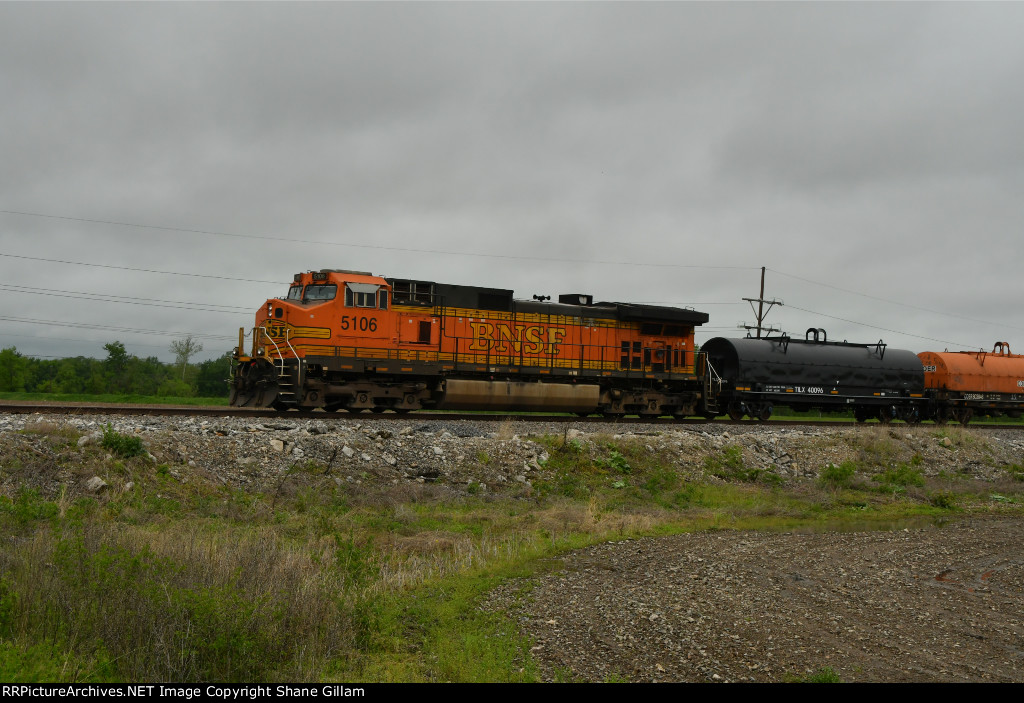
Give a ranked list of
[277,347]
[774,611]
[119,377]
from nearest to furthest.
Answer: [774,611]
[277,347]
[119,377]

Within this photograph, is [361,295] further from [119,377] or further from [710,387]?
[119,377]

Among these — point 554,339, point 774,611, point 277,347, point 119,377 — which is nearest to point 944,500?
point 554,339

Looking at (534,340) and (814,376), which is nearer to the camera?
(534,340)

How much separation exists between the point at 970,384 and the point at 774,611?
106 ft

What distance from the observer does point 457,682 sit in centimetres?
670

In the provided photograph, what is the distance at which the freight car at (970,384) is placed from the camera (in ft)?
115

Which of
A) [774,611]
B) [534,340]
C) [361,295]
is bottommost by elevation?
[774,611]

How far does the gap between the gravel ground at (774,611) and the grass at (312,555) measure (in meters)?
0.71

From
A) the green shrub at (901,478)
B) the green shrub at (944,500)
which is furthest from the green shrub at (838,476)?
the green shrub at (944,500)

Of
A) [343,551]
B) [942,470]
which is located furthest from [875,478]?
[343,551]

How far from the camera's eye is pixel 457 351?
23.4 meters

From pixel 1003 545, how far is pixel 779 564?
5256 millimetres
